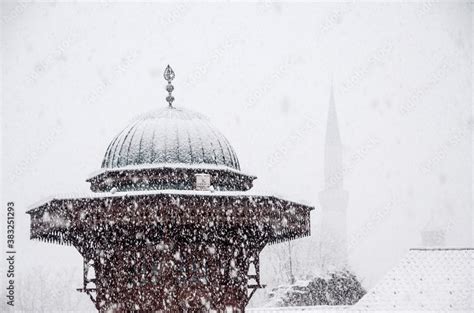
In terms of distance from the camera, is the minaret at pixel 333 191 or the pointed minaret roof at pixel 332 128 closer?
the minaret at pixel 333 191

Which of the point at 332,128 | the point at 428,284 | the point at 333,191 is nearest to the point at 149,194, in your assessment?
the point at 428,284

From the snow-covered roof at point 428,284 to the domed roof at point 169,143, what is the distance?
1068 centimetres

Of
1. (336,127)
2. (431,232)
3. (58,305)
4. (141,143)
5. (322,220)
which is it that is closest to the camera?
(141,143)

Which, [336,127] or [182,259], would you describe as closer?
[182,259]

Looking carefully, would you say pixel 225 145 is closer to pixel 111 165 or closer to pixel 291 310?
pixel 111 165

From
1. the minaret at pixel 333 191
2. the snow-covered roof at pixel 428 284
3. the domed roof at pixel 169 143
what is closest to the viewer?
the domed roof at pixel 169 143

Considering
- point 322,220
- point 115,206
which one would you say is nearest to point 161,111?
point 115,206

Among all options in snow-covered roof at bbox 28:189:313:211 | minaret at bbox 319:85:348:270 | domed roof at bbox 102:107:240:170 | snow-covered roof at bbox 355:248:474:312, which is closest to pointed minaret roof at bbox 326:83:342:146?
minaret at bbox 319:85:348:270

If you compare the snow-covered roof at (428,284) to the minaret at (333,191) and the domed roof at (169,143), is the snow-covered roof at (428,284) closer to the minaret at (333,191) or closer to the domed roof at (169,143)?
the domed roof at (169,143)

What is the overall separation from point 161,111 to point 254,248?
8.37ft

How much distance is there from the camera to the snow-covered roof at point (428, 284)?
66.8 feet

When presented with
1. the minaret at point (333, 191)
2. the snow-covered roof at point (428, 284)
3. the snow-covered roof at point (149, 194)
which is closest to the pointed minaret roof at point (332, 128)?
the minaret at point (333, 191)

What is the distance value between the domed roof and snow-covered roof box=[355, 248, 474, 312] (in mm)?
10679

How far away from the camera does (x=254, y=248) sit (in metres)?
11.3
